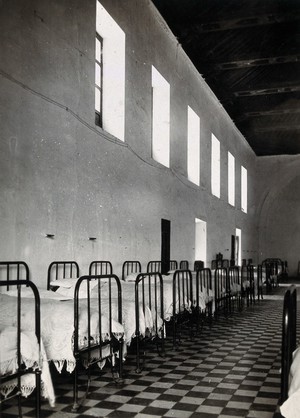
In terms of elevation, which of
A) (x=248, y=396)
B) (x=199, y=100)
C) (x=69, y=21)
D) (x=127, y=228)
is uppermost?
(x=199, y=100)

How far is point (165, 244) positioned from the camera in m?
11.6

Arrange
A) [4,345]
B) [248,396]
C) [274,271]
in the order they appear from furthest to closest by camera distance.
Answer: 1. [274,271]
2. [248,396]
3. [4,345]

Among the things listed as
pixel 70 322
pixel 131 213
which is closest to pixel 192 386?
pixel 70 322

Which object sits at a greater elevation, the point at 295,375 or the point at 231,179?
the point at 231,179

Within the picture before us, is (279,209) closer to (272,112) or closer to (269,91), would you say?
(272,112)

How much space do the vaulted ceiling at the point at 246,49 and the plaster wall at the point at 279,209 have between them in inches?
200

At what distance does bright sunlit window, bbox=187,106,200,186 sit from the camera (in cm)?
1419

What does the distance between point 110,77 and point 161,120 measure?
9.06 feet

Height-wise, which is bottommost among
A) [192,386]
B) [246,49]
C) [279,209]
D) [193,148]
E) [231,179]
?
[192,386]

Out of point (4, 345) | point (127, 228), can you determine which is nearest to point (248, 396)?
point (4, 345)

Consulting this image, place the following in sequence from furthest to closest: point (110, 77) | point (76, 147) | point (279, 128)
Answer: point (279, 128) < point (110, 77) < point (76, 147)

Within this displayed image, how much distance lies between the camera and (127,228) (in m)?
9.37

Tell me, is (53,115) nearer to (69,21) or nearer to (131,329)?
(69,21)

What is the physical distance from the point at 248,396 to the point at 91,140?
4.88 meters
